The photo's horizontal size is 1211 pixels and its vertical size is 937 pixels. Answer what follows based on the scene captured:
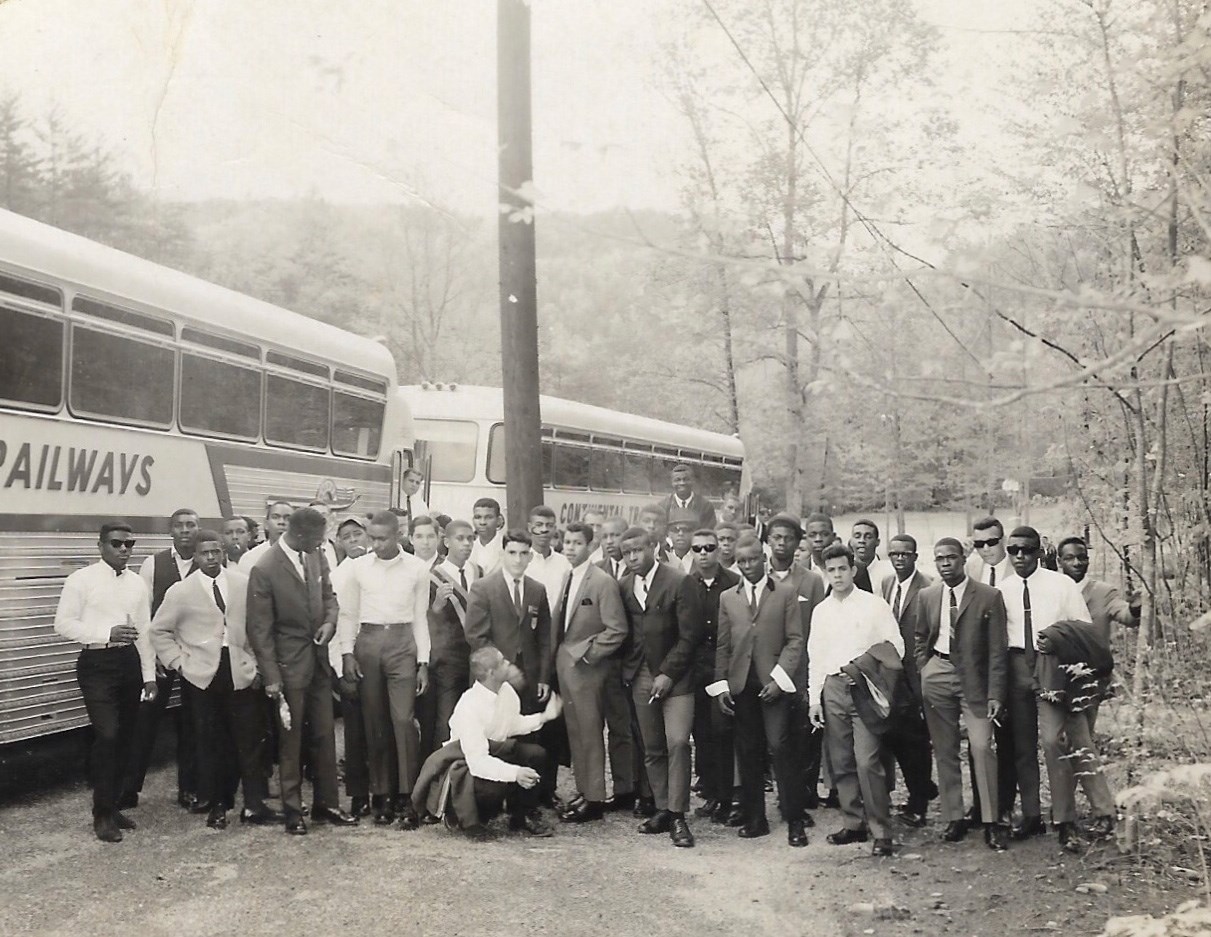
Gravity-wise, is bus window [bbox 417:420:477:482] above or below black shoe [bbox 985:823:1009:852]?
above

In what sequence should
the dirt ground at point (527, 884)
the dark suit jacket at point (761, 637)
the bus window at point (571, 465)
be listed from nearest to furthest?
1. the dirt ground at point (527, 884)
2. the dark suit jacket at point (761, 637)
3. the bus window at point (571, 465)

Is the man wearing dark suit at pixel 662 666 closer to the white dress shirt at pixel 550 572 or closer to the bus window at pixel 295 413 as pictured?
the white dress shirt at pixel 550 572

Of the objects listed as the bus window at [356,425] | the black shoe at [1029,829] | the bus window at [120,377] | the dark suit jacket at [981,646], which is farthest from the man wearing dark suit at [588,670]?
the bus window at [356,425]

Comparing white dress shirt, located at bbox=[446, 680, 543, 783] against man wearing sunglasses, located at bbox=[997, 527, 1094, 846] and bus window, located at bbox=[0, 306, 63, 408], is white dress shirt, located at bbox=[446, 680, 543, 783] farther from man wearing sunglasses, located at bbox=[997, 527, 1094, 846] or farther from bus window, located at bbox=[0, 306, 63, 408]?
bus window, located at bbox=[0, 306, 63, 408]

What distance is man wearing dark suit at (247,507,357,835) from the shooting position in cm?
687

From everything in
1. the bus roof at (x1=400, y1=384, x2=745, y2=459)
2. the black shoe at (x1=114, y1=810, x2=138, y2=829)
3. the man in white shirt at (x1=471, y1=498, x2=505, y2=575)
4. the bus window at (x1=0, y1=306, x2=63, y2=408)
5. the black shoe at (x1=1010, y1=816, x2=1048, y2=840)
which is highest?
the bus roof at (x1=400, y1=384, x2=745, y2=459)

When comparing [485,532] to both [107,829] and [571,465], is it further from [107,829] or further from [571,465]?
[571,465]

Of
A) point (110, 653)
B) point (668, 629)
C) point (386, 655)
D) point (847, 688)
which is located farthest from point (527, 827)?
point (110, 653)

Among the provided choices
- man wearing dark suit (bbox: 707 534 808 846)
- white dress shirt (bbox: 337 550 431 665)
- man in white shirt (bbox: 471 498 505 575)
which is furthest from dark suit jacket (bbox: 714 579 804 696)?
man in white shirt (bbox: 471 498 505 575)

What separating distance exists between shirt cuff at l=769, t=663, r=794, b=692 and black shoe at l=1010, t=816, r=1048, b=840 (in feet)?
4.76

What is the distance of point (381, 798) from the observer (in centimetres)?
723

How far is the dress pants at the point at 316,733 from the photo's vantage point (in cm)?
697

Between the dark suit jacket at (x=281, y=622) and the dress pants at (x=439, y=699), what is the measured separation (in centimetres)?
79

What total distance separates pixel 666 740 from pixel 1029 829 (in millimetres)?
2081
